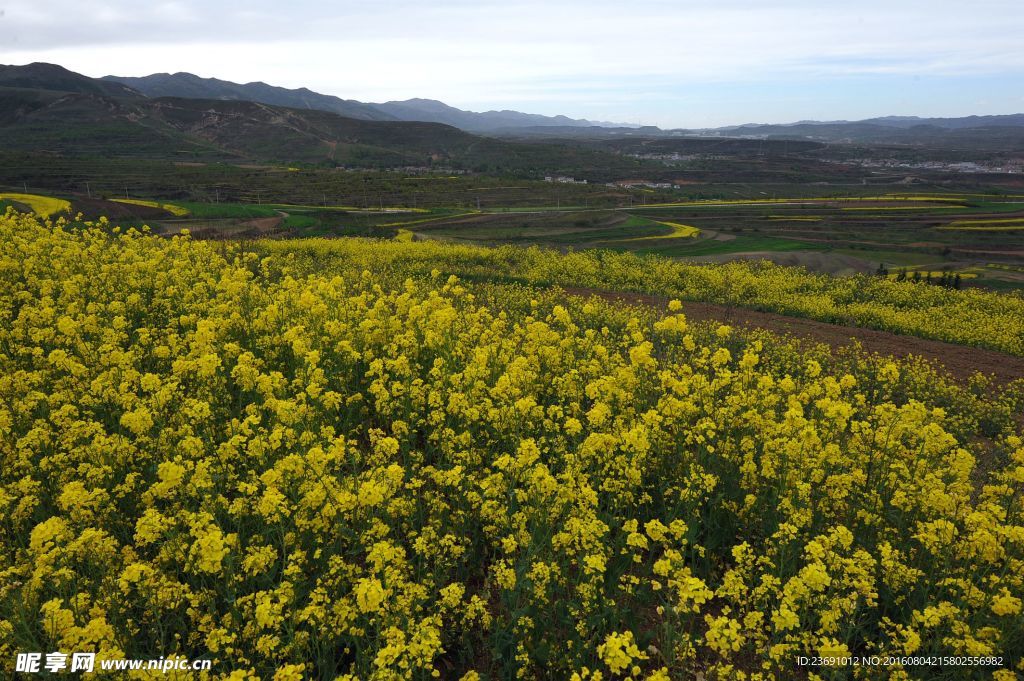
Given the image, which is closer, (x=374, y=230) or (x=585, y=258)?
(x=585, y=258)

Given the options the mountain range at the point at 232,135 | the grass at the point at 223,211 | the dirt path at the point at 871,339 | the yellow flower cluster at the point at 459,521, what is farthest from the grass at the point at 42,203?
the mountain range at the point at 232,135

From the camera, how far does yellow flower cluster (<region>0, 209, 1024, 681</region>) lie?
13.2 feet

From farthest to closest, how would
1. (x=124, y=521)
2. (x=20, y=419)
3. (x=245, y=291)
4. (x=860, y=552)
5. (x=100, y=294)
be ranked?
(x=245, y=291) < (x=100, y=294) < (x=20, y=419) < (x=124, y=521) < (x=860, y=552)

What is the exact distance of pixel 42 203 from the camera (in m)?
40.0

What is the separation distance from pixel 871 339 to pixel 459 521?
1857 centimetres

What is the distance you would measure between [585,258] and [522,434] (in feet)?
82.6

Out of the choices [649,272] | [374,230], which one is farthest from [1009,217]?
[374,230]

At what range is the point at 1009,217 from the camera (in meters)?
72.1

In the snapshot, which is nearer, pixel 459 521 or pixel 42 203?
pixel 459 521

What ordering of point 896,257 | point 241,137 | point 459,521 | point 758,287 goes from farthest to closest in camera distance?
1. point 241,137
2. point 896,257
3. point 758,287
4. point 459,521

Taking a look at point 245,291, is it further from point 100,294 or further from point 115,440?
point 115,440

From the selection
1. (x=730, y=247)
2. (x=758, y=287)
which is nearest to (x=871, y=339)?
(x=758, y=287)

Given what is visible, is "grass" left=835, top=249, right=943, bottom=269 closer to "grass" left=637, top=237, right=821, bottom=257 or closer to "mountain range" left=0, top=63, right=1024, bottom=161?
"grass" left=637, top=237, right=821, bottom=257

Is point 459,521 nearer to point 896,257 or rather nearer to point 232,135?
point 896,257
